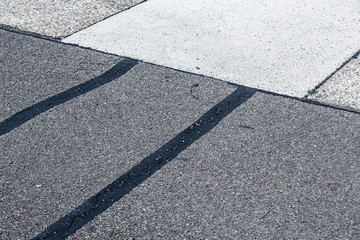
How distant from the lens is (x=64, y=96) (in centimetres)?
465

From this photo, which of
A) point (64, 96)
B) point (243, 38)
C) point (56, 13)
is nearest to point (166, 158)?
point (64, 96)

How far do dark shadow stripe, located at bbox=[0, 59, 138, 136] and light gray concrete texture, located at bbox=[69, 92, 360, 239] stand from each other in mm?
1428

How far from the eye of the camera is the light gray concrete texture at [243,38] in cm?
510

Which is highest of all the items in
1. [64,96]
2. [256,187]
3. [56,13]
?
[56,13]

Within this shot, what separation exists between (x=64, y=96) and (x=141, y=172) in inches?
57.1

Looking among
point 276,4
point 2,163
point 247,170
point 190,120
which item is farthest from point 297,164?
point 276,4

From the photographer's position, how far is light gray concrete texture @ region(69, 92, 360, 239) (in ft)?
10.4

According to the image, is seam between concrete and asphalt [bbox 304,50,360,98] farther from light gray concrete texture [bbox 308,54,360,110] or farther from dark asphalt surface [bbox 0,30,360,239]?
dark asphalt surface [bbox 0,30,360,239]

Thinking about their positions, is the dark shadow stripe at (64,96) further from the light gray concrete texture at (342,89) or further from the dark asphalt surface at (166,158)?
the light gray concrete texture at (342,89)

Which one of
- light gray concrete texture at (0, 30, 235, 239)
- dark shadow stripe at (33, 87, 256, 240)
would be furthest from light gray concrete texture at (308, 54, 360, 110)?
light gray concrete texture at (0, 30, 235, 239)

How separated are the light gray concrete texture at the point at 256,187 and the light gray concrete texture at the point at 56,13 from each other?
2912mm

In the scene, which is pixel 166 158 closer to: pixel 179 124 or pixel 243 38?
pixel 179 124

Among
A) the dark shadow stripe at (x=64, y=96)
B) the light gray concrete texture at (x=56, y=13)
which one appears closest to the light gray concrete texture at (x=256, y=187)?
the dark shadow stripe at (x=64, y=96)

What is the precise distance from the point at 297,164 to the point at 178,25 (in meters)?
3.02
